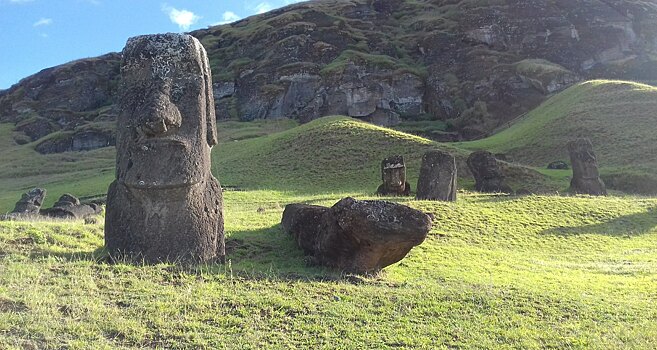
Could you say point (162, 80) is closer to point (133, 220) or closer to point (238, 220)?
point (133, 220)

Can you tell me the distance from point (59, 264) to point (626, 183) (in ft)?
A: 97.7

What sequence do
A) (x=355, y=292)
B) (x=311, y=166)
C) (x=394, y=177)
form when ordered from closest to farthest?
(x=355, y=292) → (x=394, y=177) → (x=311, y=166)

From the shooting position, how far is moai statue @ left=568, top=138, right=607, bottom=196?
2592cm

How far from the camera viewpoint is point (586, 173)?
85.8 feet

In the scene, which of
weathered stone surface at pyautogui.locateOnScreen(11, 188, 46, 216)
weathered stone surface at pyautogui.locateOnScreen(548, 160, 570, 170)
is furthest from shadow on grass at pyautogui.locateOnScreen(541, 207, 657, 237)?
weathered stone surface at pyautogui.locateOnScreen(11, 188, 46, 216)

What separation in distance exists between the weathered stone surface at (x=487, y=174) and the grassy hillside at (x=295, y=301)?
13.6 meters

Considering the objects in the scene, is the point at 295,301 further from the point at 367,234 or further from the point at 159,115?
the point at 159,115

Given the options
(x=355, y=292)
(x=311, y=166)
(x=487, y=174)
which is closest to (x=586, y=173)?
(x=487, y=174)

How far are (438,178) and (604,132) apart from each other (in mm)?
24408

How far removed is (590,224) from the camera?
1892 cm

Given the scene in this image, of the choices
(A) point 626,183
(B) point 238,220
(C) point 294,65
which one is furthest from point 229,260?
(C) point 294,65

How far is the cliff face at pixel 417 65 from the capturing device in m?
73.8

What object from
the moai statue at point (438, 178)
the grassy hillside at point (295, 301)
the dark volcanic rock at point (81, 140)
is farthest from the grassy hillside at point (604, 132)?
the dark volcanic rock at point (81, 140)

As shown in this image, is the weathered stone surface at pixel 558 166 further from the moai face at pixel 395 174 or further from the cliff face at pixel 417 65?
the cliff face at pixel 417 65
